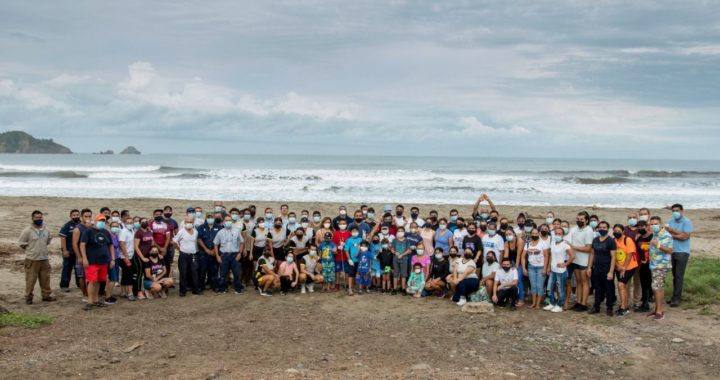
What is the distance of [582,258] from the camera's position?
33.0 feet

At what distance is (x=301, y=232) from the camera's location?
38.2 ft

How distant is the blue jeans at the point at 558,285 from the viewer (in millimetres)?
10031

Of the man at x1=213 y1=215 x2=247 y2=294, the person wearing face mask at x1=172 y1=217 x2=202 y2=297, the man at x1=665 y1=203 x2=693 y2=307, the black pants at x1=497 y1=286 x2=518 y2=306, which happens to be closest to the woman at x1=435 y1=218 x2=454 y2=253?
the black pants at x1=497 y1=286 x2=518 y2=306

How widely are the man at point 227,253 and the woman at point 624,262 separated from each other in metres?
7.32

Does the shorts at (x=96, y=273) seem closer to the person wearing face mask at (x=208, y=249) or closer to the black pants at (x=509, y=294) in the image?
the person wearing face mask at (x=208, y=249)

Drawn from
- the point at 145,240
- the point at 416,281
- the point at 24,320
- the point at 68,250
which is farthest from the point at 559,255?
the point at 68,250

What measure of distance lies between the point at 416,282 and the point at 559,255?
2.88 m

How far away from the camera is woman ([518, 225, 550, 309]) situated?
10.2 m

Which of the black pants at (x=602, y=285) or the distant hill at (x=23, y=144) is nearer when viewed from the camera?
the black pants at (x=602, y=285)

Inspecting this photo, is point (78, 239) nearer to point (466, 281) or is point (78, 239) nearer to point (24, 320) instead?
point (24, 320)

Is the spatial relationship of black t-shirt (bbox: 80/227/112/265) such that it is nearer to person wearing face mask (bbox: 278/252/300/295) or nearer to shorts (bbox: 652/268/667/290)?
person wearing face mask (bbox: 278/252/300/295)

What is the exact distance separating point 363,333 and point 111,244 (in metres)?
5.00

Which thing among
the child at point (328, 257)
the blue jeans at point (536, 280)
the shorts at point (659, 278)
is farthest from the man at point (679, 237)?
the child at point (328, 257)

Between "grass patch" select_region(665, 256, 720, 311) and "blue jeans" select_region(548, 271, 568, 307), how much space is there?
2.23 meters
